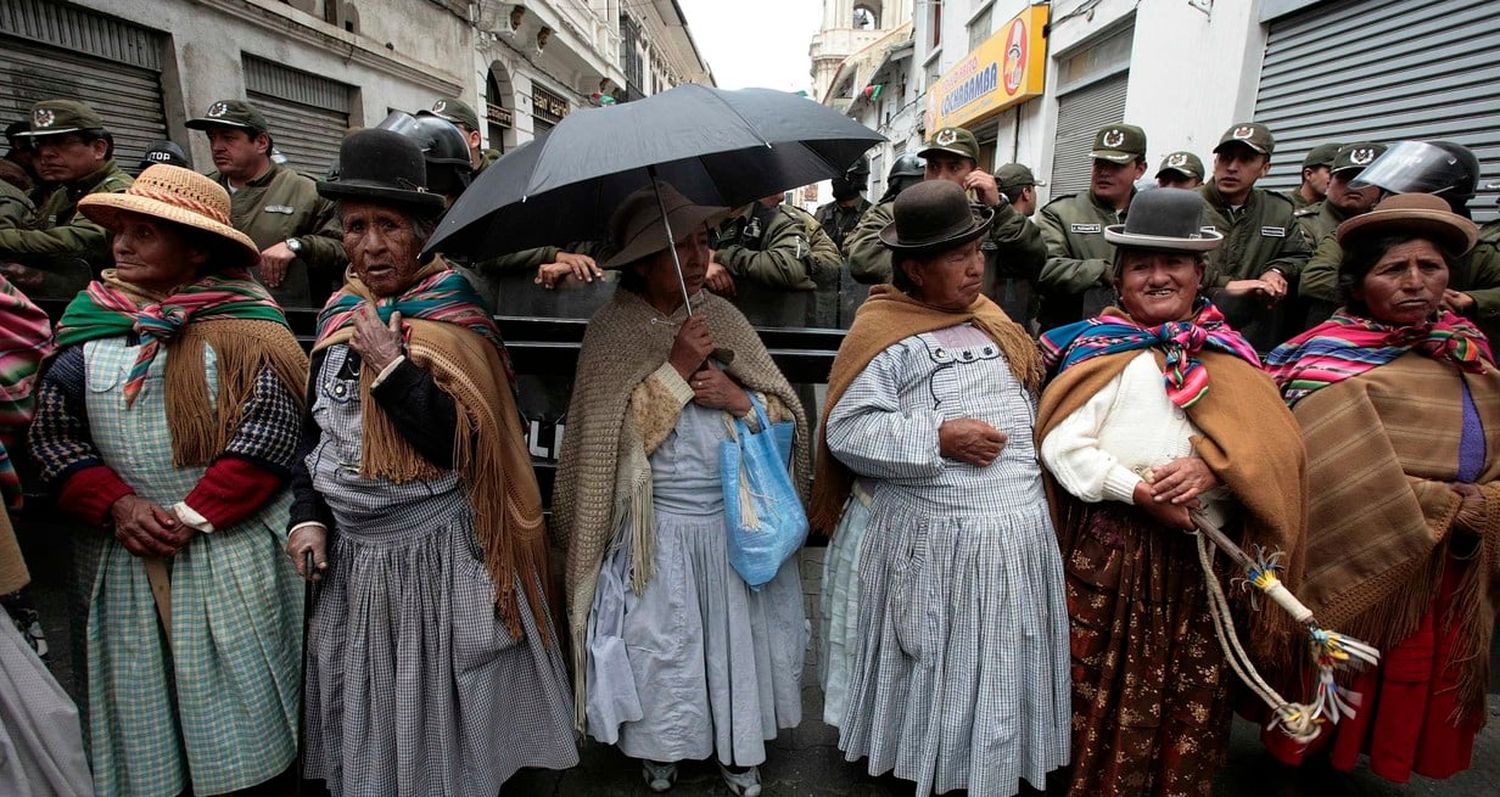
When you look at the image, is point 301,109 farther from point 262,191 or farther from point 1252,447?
point 1252,447

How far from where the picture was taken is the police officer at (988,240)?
11.6 feet

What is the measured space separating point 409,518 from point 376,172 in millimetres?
950

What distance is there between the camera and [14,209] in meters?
4.05

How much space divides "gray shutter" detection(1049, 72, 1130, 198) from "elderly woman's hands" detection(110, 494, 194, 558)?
10.3 meters

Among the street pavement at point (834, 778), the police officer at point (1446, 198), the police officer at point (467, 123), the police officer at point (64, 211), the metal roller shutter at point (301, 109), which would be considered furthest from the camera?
the metal roller shutter at point (301, 109)

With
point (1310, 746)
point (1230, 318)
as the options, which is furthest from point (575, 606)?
point (1230, 318)

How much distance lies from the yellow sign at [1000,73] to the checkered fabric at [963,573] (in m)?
11.7

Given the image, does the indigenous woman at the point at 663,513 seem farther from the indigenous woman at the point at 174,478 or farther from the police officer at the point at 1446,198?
the police officer at the point at 1446,198

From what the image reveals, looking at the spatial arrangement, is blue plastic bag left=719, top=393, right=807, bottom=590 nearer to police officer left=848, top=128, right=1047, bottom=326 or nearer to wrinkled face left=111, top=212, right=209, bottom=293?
police officer left=848, top=128, right=1047, bottom=326

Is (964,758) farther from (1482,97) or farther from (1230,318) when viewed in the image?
(1482,97)

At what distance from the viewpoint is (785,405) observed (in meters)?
2.45

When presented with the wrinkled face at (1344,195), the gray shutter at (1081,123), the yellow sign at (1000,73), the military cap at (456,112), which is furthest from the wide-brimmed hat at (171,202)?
the yellow sign at (1000,73)

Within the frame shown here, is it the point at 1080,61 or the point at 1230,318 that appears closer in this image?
the point at 1230,318

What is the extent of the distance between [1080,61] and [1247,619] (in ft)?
36.2
